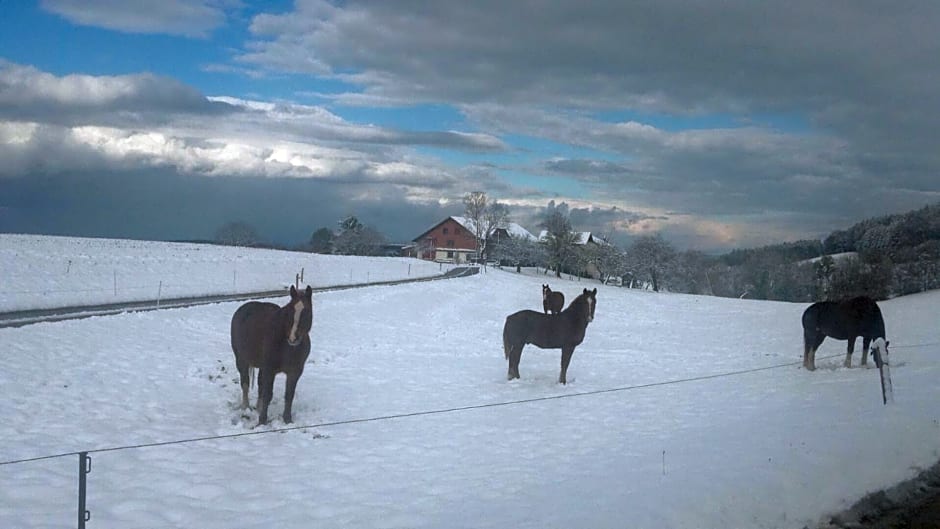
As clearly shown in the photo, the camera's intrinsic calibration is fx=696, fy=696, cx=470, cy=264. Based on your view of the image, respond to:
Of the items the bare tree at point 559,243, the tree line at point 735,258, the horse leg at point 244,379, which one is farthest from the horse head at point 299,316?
the bare tree at point 559,243

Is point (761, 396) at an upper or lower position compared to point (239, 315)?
lower

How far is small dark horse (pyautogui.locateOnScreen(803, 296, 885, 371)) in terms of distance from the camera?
1806cm

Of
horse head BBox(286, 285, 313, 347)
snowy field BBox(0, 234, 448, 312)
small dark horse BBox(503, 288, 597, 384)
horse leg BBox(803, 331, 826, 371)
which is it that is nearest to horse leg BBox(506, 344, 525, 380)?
small dark horse BBox(503, 288, 597, 384)

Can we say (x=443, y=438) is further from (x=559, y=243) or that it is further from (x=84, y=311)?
(x=559, y=243)

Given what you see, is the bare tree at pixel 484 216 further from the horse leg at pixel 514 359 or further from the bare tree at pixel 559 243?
the horse leg at pixel 514 359

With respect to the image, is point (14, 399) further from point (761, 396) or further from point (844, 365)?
point (844, 365)

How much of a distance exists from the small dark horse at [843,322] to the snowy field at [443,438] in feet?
2.86

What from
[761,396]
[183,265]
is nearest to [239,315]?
[761,396]

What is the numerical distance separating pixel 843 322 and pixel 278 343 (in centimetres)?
1451

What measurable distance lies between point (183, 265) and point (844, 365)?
138 ft

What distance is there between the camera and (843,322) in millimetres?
18109

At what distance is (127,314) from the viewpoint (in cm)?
2264

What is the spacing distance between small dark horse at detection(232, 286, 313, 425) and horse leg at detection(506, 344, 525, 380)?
20.7 feet

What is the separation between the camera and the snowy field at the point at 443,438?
294 inches
